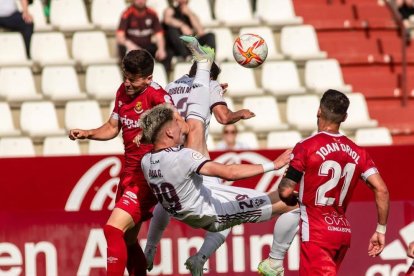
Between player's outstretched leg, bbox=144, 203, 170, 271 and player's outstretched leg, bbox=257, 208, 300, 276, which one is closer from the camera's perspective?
player's outstretched leg, bbox=257, 208, 300, 276

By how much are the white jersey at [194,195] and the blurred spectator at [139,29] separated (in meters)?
4.88

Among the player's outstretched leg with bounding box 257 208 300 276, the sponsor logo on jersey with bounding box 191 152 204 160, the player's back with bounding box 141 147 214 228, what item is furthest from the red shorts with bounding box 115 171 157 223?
the player's outstretched leg with bounding box 257 208 300 276

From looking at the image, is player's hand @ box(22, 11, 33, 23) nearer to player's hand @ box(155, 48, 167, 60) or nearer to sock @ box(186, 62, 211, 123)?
player's hand @ box(155, 48, 167, 60)

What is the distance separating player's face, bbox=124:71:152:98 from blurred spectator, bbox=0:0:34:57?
5.24 metres

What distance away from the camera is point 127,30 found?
1544 centimetres

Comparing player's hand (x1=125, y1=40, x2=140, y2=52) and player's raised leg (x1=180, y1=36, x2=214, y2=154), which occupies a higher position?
player's hand (x1=125, y1=40, x2=140, y2=52)

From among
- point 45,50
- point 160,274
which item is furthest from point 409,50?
point 160,274

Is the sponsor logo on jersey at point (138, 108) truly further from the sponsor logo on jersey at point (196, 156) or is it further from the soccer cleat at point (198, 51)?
the sponsor logo on jersey at point (196, 156)

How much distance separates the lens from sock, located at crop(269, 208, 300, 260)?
34.1 feet

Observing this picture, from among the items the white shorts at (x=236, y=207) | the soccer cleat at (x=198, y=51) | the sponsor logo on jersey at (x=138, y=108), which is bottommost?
the white shorts at (x=236, y=207)

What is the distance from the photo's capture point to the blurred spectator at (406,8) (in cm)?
1759

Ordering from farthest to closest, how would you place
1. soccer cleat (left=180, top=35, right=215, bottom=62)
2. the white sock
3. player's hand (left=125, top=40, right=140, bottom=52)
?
1. player's hand (left=125, top=40, right=140, bottom=52)
2. the white sock
3. soccer cleat (left=180, top=35, right=215, bottom=62)

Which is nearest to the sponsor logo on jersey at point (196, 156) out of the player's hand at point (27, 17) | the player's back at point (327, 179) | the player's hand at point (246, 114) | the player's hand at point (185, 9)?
the player's hand at point (246, 114)

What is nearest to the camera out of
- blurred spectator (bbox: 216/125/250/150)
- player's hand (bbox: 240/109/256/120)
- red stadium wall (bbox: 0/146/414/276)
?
player's hand (bbox: 240/109/256/120)
